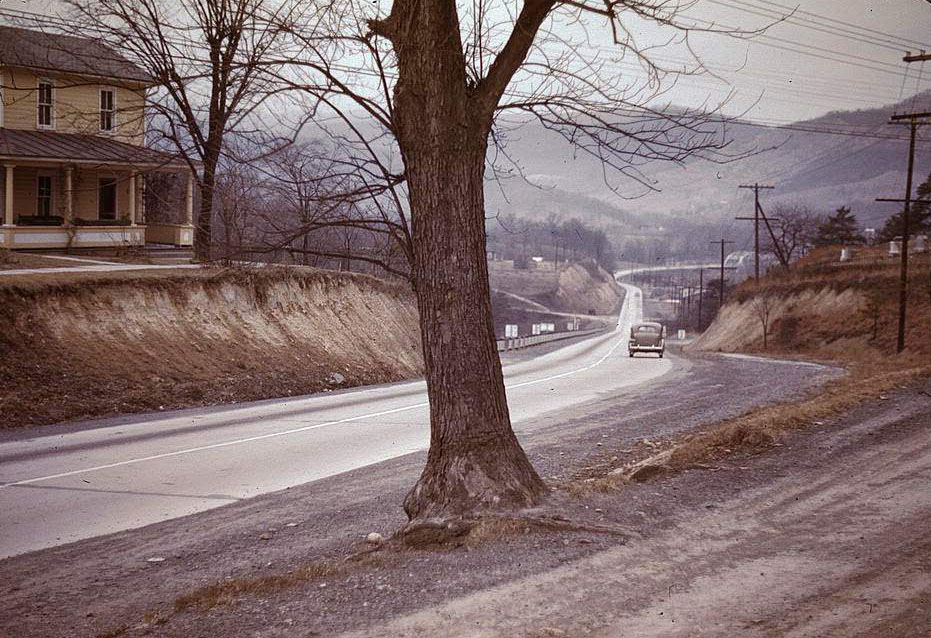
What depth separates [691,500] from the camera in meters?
7.69

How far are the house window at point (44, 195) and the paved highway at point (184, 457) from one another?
64.4 feet

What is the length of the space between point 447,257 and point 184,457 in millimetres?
6728

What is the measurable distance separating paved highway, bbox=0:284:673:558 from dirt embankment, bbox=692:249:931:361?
29086 millimetres

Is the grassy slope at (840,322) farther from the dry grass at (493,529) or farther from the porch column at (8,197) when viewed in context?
the porch column at (8,197)

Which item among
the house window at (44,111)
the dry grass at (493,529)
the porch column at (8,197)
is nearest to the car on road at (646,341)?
the house window at (44,111)

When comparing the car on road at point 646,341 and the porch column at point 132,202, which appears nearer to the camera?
the porch column at point 132,202

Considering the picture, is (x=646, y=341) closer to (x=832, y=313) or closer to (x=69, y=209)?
(x=832, y=313)

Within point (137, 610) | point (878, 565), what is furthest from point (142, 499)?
point (878, 565)

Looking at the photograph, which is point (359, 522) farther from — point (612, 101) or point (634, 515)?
point (612, 101)

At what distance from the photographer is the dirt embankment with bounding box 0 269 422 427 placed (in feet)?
55.5

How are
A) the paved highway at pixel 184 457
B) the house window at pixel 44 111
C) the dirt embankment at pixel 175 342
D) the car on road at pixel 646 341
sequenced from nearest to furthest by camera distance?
the paved highway at pixel 184 457, the dirt embankment at pixel 175 342, the house window at pixel 44 111, the car on road at pixel 646 341

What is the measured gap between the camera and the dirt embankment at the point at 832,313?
45.9 meters

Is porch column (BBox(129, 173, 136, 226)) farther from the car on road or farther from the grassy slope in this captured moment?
the grassy slope

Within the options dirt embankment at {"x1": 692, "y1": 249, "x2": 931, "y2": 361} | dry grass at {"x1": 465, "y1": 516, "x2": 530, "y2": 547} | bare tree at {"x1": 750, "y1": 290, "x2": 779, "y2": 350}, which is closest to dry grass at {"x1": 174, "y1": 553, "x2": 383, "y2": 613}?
dry grass at {"x1": 465, "y1": 516, "x2": 530, "y2": 547}
